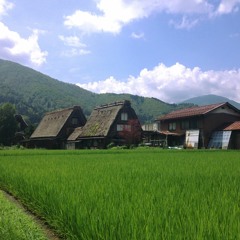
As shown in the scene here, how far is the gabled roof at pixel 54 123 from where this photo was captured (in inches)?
1698

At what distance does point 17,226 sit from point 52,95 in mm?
120036

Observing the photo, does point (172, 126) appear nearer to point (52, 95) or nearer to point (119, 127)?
point (119, 127)

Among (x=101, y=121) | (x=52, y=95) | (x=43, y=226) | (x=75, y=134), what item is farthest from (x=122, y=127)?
(x=52, y=95)

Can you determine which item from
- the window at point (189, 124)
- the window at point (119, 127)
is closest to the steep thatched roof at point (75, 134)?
the window at point (119, 127)

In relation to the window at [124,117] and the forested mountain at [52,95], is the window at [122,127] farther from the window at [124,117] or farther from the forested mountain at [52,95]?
the forested mountain at [52,95]

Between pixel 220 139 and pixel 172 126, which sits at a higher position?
pixel 172 126

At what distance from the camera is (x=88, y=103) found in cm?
13512

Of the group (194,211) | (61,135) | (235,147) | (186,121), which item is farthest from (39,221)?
(61,135)

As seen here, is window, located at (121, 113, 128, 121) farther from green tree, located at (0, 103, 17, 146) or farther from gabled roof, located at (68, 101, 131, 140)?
green tree, located at (0, 103, 17, 146)

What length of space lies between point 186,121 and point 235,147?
20.4 feet

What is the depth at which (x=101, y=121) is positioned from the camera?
39094mm

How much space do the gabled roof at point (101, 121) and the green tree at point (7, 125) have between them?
11.3 meters

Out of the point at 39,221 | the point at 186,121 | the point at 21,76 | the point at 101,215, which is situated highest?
the point at 21,76

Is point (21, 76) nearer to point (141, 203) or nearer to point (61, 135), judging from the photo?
point (61, 135)
